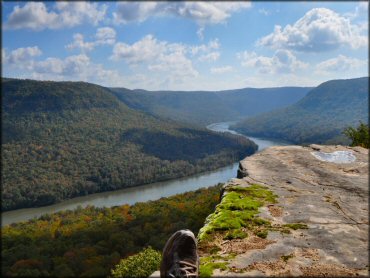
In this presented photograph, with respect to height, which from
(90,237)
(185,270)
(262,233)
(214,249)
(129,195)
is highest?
(185,270)

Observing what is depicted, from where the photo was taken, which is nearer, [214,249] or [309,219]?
[214,249]

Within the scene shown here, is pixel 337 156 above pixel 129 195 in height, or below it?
above

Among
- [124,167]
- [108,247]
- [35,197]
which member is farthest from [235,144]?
[108,247]

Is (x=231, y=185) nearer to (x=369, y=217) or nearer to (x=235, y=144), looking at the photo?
(x=369, y=217)

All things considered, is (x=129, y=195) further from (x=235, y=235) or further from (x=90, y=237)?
(x=235, y=235)

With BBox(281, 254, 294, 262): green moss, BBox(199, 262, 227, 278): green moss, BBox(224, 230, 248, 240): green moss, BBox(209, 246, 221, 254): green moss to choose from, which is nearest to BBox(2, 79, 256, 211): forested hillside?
BBox(224, 230, 248, 240): green moss

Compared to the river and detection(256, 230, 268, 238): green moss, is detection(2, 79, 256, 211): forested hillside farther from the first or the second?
detection(256, 230, 268, 238): green moss

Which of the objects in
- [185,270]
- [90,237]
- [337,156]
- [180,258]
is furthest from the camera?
[90,237]

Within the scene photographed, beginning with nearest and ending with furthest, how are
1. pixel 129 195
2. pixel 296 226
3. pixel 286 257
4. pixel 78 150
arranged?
1. pixel 286 257
2. pixel 296 226
3. pixel 129 195
4. pixel 78 150

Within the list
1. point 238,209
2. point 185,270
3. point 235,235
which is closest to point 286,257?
point 235,235
